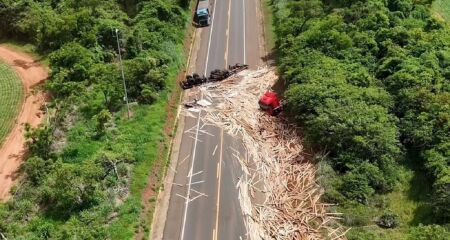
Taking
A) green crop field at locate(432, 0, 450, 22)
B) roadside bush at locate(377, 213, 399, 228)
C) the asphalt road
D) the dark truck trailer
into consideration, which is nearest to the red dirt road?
the asphalt road

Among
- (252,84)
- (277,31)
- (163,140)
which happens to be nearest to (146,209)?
(163,140)

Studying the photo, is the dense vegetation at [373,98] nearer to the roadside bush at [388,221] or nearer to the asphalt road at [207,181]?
the roadside bush at [388,221]

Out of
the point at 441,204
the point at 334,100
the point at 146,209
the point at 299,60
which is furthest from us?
the point at 299,60

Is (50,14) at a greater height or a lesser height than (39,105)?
greater

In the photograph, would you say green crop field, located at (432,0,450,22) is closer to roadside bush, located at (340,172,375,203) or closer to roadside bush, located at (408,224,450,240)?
roadside bush, located at (340,172,375,203)

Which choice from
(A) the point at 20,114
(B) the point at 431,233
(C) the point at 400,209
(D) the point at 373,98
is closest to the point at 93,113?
(A) the point at 20,114

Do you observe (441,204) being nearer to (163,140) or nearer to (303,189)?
(303,189)

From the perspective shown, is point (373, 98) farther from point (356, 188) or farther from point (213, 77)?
point (213, 77)

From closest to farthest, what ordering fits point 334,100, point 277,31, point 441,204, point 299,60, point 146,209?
point 441,204 → point 146,209 → point 334,100 → point 299,60 → point 277,31
